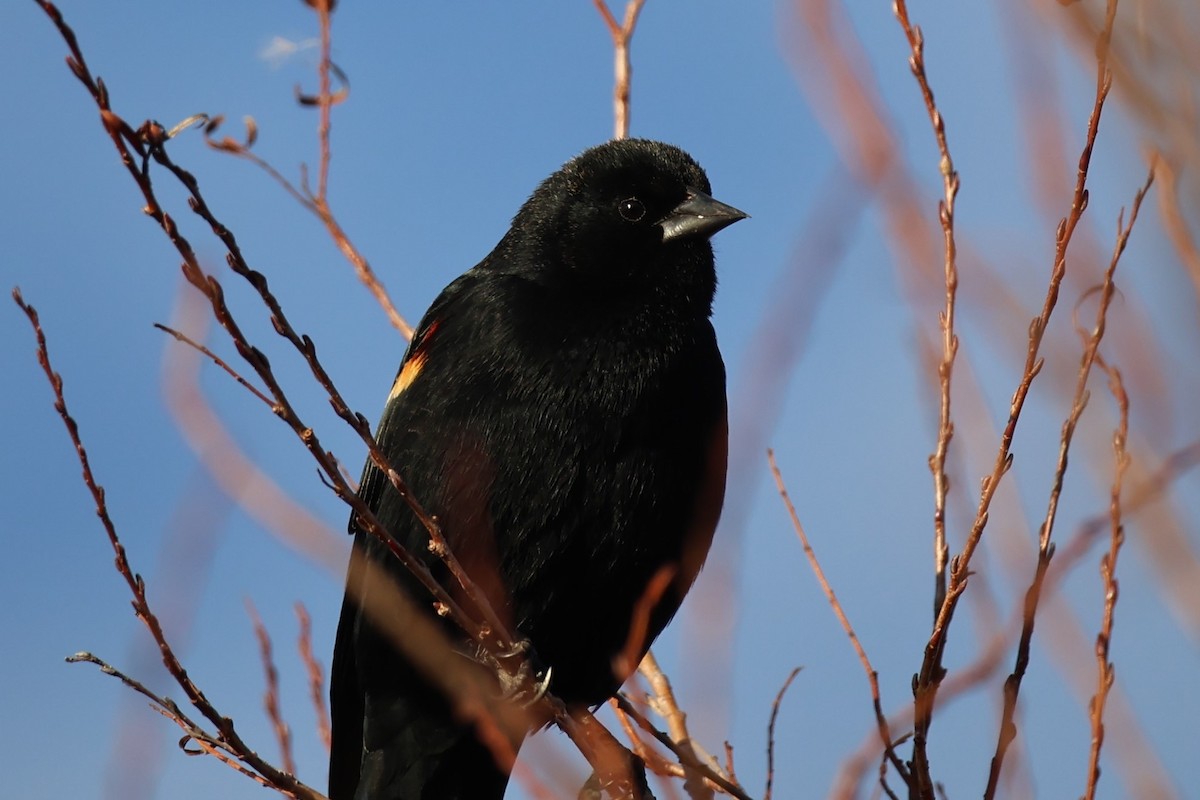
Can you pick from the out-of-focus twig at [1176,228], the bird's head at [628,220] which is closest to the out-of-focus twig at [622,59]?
the bird's head at [628,220]

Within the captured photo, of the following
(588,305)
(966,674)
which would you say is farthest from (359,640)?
(966,674)

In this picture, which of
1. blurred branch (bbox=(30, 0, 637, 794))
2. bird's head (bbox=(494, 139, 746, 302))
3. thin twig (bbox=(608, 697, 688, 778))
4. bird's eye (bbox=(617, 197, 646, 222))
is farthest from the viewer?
bird's eye (bbox=(617, 197, 646, 222))

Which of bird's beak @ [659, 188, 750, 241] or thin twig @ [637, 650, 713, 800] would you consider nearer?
thin twig @ [637, 650, 713, 800]

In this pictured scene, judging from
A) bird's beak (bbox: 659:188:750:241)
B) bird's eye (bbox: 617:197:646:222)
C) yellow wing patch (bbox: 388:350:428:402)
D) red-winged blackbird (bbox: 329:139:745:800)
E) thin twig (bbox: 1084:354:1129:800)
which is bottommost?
thin twig (bbox: 1084:354:1129:800)

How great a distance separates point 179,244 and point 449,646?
1.68m

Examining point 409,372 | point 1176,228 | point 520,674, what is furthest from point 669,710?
point 1176,228

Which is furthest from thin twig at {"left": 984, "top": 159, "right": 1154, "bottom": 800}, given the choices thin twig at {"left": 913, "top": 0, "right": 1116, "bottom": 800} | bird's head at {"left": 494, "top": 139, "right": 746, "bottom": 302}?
bird's head at {"left": 494, "top": 139, "right": 746, "bottom": 302}

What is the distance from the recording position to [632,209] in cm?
398

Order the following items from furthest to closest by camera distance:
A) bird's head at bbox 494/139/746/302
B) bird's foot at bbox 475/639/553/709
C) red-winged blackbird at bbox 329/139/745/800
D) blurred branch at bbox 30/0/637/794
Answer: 1. bird's head at bbox 494/139/746/302
2. red-winged blackbird at bbox 329/139/745/800
3. bird's foot at bbox 475/639/553/709
4. blurred branch at bbox 30/0/637/794

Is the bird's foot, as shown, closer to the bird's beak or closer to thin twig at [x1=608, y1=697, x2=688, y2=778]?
thin twig at [x1=608, y1=697, x2=688, y2=778]

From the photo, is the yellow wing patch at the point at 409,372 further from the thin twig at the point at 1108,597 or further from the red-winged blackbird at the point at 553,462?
the thin twig at the point at 1108,597

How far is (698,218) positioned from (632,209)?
0.23 meters

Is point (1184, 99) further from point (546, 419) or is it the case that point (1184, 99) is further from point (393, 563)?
point (393, 563)

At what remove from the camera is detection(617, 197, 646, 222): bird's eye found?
3.97 metres
